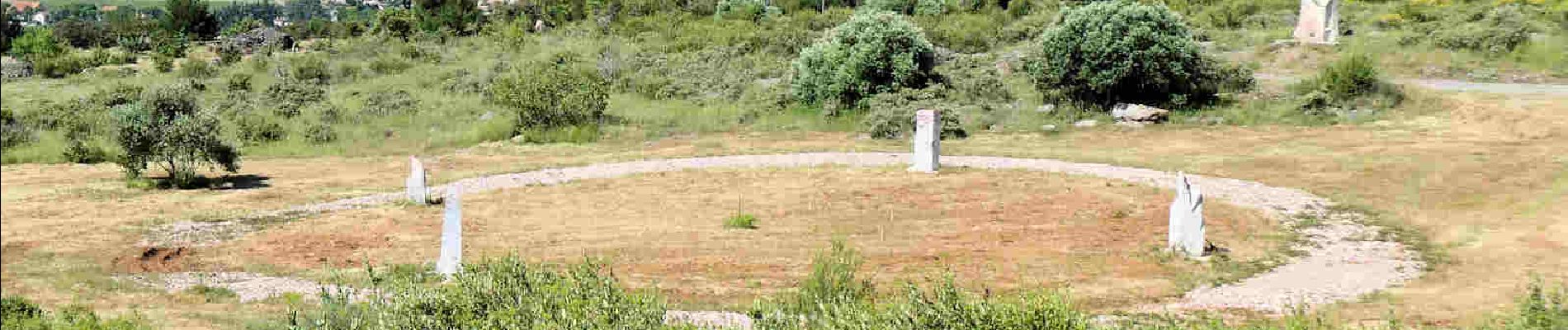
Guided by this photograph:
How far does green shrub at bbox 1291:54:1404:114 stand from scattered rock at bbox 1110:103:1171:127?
8.19 ft

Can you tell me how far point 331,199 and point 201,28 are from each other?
1177 inches

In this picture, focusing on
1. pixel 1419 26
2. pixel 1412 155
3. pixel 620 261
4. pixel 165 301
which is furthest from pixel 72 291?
pixel 1419 26

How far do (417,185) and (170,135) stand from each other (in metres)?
4.16

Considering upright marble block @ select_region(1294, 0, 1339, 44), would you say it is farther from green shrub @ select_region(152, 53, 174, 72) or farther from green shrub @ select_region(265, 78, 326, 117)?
green shrub @ select_region(152, 53, 174, 72)

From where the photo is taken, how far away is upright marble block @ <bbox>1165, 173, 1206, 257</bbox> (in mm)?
13875

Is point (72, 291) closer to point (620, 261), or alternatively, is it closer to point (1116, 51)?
point (620, 261)

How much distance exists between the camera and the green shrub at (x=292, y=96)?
30.5m

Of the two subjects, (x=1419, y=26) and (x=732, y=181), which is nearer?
(x=732, y=181)

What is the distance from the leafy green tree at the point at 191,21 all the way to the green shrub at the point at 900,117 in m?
22.3

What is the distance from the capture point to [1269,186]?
18.8m

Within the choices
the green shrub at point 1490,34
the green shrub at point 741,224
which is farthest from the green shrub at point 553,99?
the green shrub at point 1490,34

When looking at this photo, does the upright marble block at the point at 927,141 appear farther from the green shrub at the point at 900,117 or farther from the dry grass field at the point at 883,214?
the green shrub at the point at 900,117

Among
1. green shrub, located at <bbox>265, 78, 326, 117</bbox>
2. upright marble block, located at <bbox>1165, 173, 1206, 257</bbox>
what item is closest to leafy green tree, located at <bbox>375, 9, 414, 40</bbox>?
green shrub, located at <bbox>265, 78, 326, 117</bbox>

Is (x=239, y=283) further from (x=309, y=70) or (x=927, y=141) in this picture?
(x=309, y=70)
